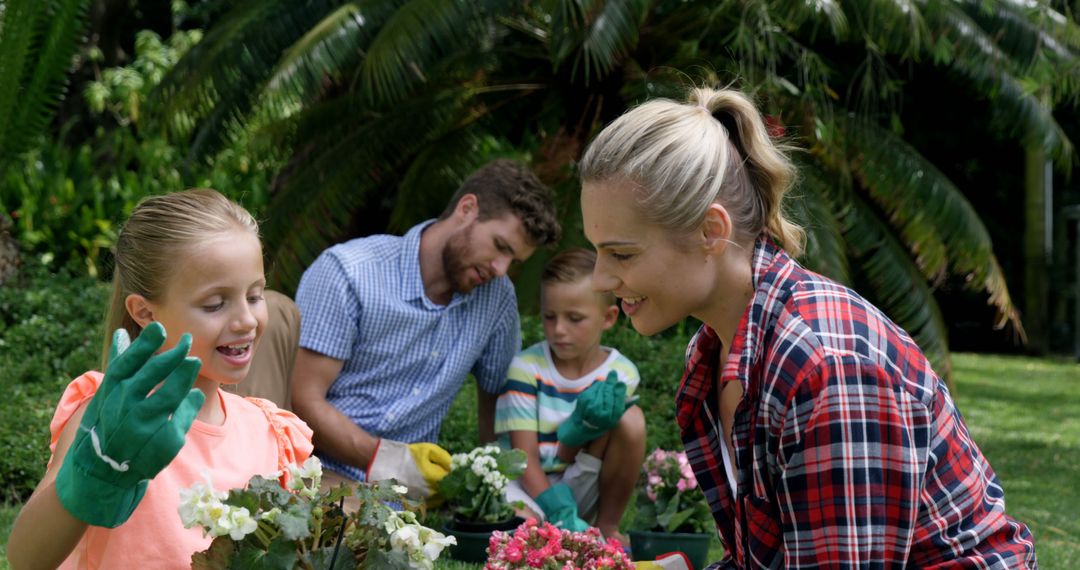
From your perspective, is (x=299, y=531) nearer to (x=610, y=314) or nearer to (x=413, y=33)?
(x=610, y=314)

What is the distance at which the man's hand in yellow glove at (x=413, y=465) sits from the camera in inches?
155

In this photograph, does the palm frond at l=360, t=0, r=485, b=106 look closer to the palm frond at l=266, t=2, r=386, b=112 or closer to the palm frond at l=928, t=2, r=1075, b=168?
the palm frond at l=266, t=2, r=386, b=112

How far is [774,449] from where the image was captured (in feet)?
6.88

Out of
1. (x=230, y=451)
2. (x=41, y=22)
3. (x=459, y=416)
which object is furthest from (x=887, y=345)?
(x=41, y=22)

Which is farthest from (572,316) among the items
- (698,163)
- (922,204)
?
(922,204)

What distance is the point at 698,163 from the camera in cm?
222

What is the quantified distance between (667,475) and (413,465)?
918 mm

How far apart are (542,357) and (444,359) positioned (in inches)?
15.8

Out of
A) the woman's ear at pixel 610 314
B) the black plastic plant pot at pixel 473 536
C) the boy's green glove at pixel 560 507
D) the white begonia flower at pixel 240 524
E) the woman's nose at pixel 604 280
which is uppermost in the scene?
the woman's nose at pixel 604 280

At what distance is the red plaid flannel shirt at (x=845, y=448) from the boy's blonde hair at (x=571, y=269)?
1947 mm

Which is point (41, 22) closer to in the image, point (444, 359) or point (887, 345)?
point (444, 359)

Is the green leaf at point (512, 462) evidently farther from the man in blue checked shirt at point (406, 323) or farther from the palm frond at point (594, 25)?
the palm frond at point (594, 25)

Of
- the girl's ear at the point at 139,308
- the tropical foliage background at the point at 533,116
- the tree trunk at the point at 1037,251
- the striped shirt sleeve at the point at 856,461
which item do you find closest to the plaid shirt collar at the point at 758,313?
the striped shirt sleeve at the point at 856,461

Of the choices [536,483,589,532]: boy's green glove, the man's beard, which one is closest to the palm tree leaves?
the man's beard
